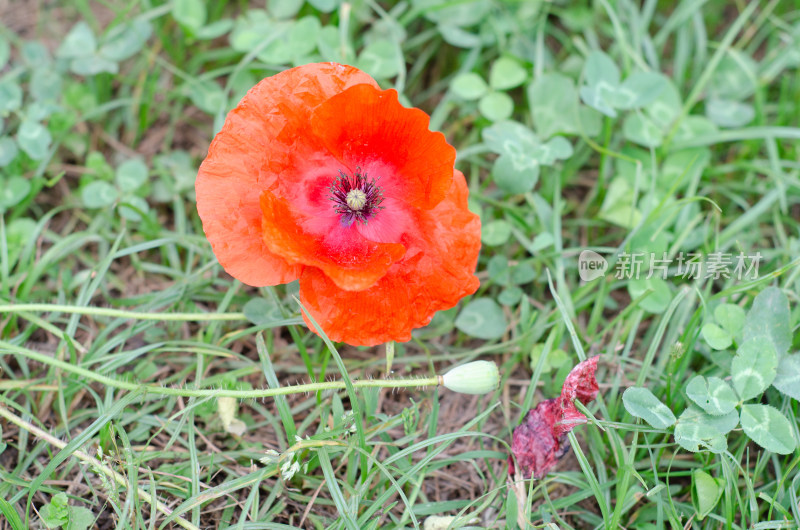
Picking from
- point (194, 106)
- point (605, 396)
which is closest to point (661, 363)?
point (605, 396)

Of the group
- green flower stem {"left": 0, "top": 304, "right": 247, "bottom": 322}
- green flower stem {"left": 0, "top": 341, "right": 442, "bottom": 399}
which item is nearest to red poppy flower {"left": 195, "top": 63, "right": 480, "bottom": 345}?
green flower stem {"left": 0, "top": 341, "right": 442, "bottom": 399}

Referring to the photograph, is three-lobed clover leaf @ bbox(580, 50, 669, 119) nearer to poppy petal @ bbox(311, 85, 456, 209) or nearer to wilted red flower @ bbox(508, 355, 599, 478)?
poppy petal @ bbox(311, 85, 456, 209)

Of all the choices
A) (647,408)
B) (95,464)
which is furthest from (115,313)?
(647,408)

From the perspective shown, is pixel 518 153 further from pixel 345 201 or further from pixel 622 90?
pixel 345 201

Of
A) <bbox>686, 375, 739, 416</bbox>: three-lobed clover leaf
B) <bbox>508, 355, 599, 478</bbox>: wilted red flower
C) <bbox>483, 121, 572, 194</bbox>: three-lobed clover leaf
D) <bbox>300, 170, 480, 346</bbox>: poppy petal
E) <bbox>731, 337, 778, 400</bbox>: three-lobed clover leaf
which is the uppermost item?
<bbox>483, 121, 572, 194</bbox>: three-lobed clover leaf

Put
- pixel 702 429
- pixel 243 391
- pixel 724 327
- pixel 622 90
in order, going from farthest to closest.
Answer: pixel 622 90, pixel 724 327, pixel 702 429, pixel 243 391

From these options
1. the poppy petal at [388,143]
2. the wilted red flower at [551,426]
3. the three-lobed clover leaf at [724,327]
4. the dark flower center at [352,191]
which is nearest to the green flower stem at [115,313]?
the dark flower center at [352,191]
